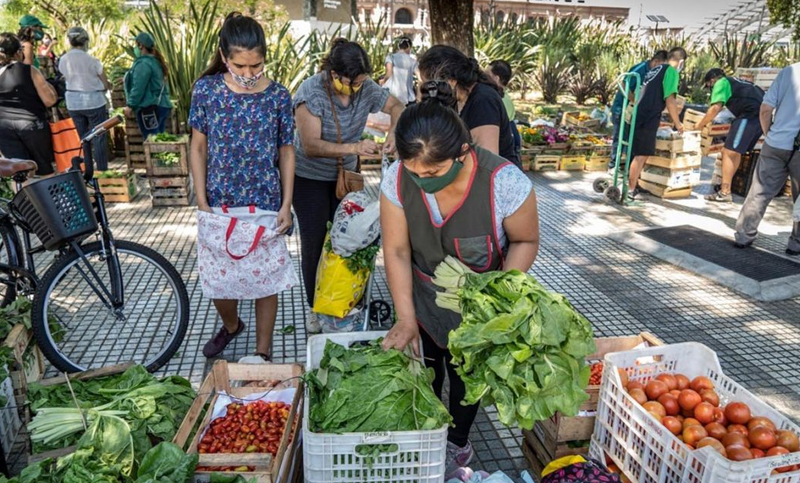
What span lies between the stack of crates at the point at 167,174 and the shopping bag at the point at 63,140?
79cm

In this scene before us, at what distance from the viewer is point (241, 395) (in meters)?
2.99

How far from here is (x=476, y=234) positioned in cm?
252

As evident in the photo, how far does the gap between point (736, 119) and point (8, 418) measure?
8.24 meters

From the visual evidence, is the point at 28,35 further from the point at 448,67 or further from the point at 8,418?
the point at 448,67

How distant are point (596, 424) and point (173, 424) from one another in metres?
1.95

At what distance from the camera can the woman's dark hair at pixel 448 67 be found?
3496mm

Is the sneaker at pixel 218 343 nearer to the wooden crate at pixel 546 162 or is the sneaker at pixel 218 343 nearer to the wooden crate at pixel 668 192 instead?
the wooden crate at pixel 668 192

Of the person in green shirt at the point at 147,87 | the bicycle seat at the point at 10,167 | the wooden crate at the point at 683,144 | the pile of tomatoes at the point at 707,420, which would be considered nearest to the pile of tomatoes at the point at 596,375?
the pile of tomatoes at the point at 707,420

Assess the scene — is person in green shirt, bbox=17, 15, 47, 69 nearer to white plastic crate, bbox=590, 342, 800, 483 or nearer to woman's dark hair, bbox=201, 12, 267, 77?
woman's dark hair, bbox=201, 12, 267, 77

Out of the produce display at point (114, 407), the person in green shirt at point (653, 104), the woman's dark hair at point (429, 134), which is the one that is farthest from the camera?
the person in green shirt at point (653, 104)

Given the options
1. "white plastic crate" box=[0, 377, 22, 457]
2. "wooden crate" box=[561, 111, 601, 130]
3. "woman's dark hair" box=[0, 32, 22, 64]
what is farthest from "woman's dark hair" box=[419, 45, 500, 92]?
"wooden crate" box=[561, 111, 601, 130]

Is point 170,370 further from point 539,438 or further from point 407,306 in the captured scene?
point 539,438

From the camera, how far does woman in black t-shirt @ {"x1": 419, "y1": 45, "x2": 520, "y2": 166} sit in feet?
11.5

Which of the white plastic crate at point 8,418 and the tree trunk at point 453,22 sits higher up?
the tree trunk at point 453,22
